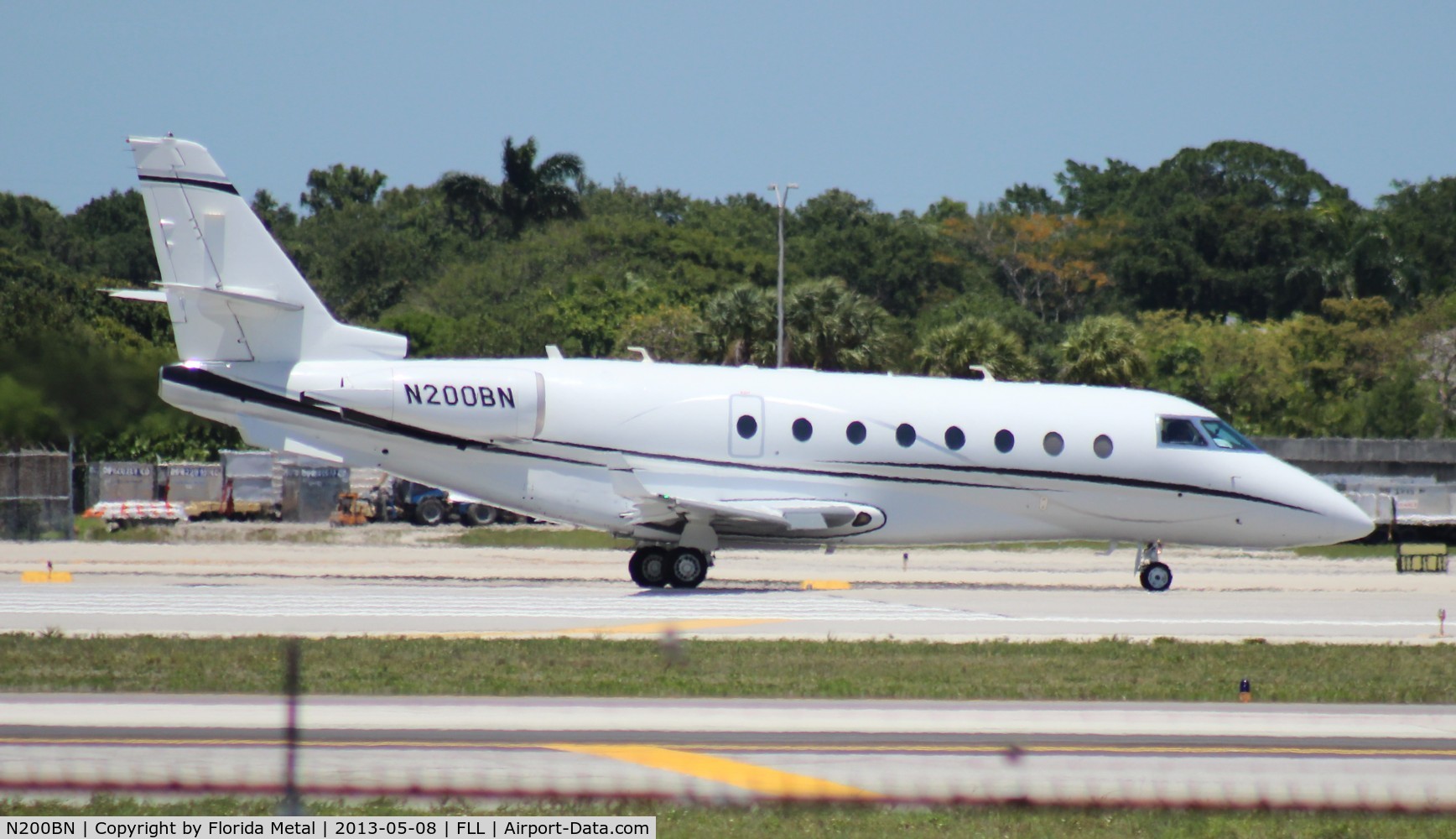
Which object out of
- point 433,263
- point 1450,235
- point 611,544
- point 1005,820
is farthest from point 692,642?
point 1450,235

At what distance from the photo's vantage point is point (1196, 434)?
27.7 m

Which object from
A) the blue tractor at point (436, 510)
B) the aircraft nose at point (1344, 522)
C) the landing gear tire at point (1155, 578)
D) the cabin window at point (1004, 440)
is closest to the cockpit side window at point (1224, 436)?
the aircraft nose at point (1344, 522)

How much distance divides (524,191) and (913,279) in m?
24.0

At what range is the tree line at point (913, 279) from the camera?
178 feet

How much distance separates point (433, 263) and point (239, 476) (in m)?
50.1

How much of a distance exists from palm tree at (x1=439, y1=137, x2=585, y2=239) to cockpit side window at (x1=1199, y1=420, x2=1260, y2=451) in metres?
69.1

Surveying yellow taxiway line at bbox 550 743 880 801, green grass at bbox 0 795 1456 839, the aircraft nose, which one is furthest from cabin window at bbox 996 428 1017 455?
green grass at bbox 0 795 1456 839

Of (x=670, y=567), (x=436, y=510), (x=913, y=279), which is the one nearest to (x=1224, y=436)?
(x=670, y=567)

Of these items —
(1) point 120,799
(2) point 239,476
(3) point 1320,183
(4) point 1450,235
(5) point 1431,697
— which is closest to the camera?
(1) point 120,799

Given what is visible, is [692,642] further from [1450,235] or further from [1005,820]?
[1450,235]

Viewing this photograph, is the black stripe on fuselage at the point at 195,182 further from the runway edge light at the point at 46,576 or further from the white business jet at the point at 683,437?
the runway edge light at the point at 46,576

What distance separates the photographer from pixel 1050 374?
6506cm

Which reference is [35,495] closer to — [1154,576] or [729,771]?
[1154,576]

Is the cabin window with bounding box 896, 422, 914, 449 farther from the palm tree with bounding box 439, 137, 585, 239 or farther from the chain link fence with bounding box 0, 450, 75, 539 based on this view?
the palm tree with bounding box 439, 137, 585, 239
